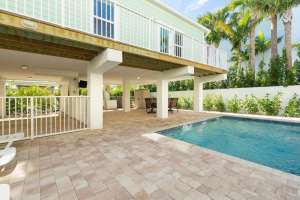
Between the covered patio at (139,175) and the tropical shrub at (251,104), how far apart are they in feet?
30.7

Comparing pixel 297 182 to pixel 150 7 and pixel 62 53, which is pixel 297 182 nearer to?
pixel 62 53

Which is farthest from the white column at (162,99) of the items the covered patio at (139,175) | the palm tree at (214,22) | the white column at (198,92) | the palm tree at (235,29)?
the palm tree at (214,22)

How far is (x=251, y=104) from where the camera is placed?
434 inches

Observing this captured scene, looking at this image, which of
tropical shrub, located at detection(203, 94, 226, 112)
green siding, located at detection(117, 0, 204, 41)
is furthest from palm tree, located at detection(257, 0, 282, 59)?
tropical shrub, located at detection(203, 94, 226, 112)

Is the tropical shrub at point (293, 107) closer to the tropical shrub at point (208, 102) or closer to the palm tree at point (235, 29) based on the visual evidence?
the tropical shrub at point (208, 102)

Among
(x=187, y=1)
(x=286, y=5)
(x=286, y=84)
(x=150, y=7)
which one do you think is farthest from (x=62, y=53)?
(x=187, y=1)

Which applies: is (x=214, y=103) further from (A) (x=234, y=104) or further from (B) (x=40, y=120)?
(B) (x=40, y=120)

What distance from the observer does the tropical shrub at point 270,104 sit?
9.96m

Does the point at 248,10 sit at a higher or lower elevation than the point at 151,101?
higher

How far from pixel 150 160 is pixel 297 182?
2523mm

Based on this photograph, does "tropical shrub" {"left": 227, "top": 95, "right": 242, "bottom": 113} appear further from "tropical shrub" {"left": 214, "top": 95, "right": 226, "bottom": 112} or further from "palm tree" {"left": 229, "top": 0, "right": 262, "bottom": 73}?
"palm tree" {"left": 229, "top": 0, "right": 262, "bottom": 73}

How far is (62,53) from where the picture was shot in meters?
5.48

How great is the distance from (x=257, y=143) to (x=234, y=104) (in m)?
7.26

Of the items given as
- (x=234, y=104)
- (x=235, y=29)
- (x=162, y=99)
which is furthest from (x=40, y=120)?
(x=235, y=29)
